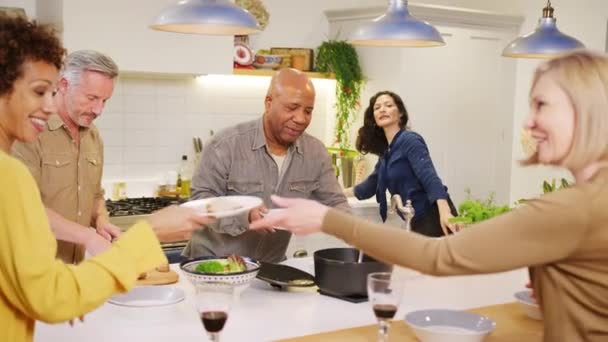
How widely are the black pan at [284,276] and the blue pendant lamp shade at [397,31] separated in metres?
1.04

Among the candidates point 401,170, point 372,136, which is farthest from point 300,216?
point 372,136

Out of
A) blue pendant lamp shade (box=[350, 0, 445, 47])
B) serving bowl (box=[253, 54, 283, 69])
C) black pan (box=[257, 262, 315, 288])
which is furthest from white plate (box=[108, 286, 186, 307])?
serving bowl (box=[253, 54, 283, 69])

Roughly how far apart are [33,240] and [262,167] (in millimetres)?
1870

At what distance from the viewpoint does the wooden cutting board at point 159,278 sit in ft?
8.70

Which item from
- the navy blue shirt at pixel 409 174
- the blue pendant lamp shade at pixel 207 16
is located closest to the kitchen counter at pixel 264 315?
the blue pendant lamp shade at pixel 207 16

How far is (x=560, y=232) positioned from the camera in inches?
63.9

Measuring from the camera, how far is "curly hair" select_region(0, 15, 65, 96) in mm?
1641

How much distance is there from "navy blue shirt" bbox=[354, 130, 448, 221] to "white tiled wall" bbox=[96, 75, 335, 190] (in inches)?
46.6

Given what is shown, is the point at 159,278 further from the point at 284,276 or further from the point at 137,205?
the point at 137,205

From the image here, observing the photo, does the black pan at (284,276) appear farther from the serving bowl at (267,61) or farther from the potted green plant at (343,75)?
the potted green plant at (343,75)

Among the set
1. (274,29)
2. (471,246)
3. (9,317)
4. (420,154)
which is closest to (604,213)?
(471,246)

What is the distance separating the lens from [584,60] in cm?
167

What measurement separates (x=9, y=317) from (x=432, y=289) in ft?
5.23

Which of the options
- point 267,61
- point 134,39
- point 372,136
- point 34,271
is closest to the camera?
point 34,271
